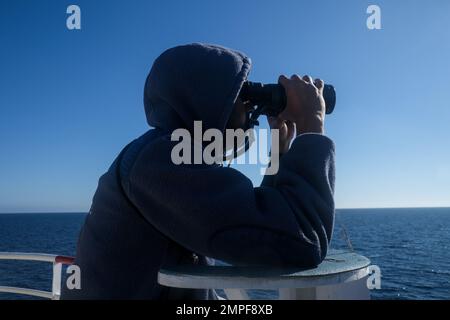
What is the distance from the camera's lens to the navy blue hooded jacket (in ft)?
2.54

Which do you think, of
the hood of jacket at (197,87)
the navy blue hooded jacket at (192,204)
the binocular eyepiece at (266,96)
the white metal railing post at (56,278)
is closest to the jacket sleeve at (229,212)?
the navy blue hooded jacket at (192,204)

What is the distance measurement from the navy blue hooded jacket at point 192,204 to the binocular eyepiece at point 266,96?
0.23ft

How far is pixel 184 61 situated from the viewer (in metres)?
0.97

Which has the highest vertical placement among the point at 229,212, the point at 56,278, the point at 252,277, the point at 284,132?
the point at 284,132

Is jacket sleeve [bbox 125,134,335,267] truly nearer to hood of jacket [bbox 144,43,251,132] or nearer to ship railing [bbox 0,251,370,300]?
ship railing [bbox 0,251,370,300]

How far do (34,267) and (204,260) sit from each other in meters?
33.6

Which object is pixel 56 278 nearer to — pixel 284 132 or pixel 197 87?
pixel 284 132

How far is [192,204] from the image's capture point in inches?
30.4

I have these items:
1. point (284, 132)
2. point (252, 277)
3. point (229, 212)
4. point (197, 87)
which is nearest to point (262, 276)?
point (252, 277)

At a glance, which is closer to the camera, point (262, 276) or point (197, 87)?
point (262, 276)

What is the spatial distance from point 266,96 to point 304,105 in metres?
0.11

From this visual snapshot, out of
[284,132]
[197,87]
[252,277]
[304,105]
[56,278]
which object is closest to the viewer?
[252,277]

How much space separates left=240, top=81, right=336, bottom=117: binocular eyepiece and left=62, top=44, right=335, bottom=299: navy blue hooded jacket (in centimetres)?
7
